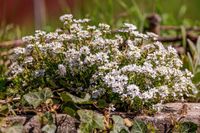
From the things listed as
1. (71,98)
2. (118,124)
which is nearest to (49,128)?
(71,98)

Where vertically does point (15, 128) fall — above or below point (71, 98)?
below

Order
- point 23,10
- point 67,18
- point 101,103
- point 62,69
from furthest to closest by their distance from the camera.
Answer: point 23,10 < point 67,18 < point 62,69 < point 101,103

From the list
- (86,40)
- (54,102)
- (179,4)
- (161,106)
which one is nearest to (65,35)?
(86,40)

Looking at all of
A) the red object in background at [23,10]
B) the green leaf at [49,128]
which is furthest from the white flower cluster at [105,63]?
the red object in background at [23,10]

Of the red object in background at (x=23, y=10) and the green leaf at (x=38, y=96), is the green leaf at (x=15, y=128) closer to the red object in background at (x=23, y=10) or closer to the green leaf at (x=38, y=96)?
the green leaf at (x=38, y=96)

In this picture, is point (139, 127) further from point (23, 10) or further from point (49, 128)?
point (23, 10)

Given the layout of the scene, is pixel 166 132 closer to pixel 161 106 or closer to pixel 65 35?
pixel 161 106
